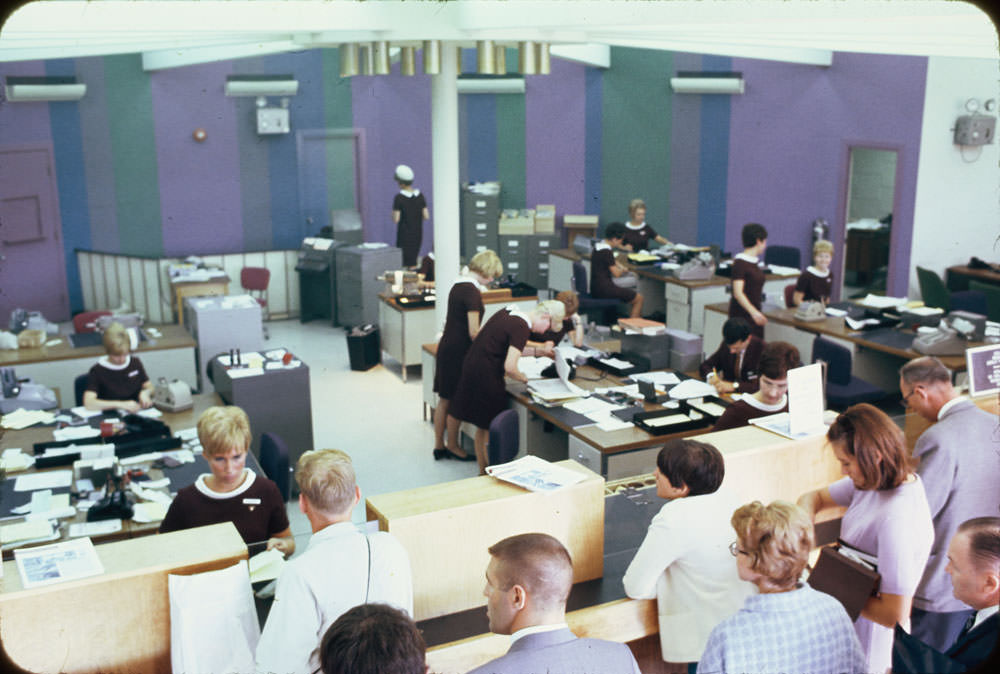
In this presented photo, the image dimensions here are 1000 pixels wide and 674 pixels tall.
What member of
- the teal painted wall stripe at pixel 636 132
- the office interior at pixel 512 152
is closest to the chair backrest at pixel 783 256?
the office interior at pixel 512 152

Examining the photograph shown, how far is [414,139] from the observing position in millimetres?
14312

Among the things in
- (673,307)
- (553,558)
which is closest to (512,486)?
(553,558)

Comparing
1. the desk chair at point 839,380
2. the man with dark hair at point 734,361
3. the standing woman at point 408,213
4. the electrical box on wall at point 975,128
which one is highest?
the electrical box on wall at point 975,128

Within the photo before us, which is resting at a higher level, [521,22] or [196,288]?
[521,22]

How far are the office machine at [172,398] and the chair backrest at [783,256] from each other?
793 cm

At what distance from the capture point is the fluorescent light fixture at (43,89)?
12.0 m

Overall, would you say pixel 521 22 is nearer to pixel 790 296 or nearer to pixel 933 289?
pixel 790 296

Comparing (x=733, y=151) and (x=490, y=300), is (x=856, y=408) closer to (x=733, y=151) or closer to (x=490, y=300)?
(x=490, y=300)

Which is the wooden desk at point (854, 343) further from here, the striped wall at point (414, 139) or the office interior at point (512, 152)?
the striped wall at point (414, 139)

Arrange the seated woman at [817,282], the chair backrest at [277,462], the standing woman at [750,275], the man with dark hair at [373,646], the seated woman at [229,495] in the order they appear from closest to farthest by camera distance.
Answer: the man with dark hair at [373,646]
the seated woman at [229,495]
the chair backrest at [277,462]
the standing woman at [750,275]
the seated woman at [817,282]

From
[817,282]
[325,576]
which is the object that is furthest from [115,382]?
[817,282]

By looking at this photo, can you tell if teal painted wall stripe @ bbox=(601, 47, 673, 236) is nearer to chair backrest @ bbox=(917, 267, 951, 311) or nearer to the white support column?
chair backrest @ bbox=(917, 267, 951, 311)

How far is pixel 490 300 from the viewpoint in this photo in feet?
32.6

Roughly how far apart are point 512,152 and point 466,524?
12177mm
